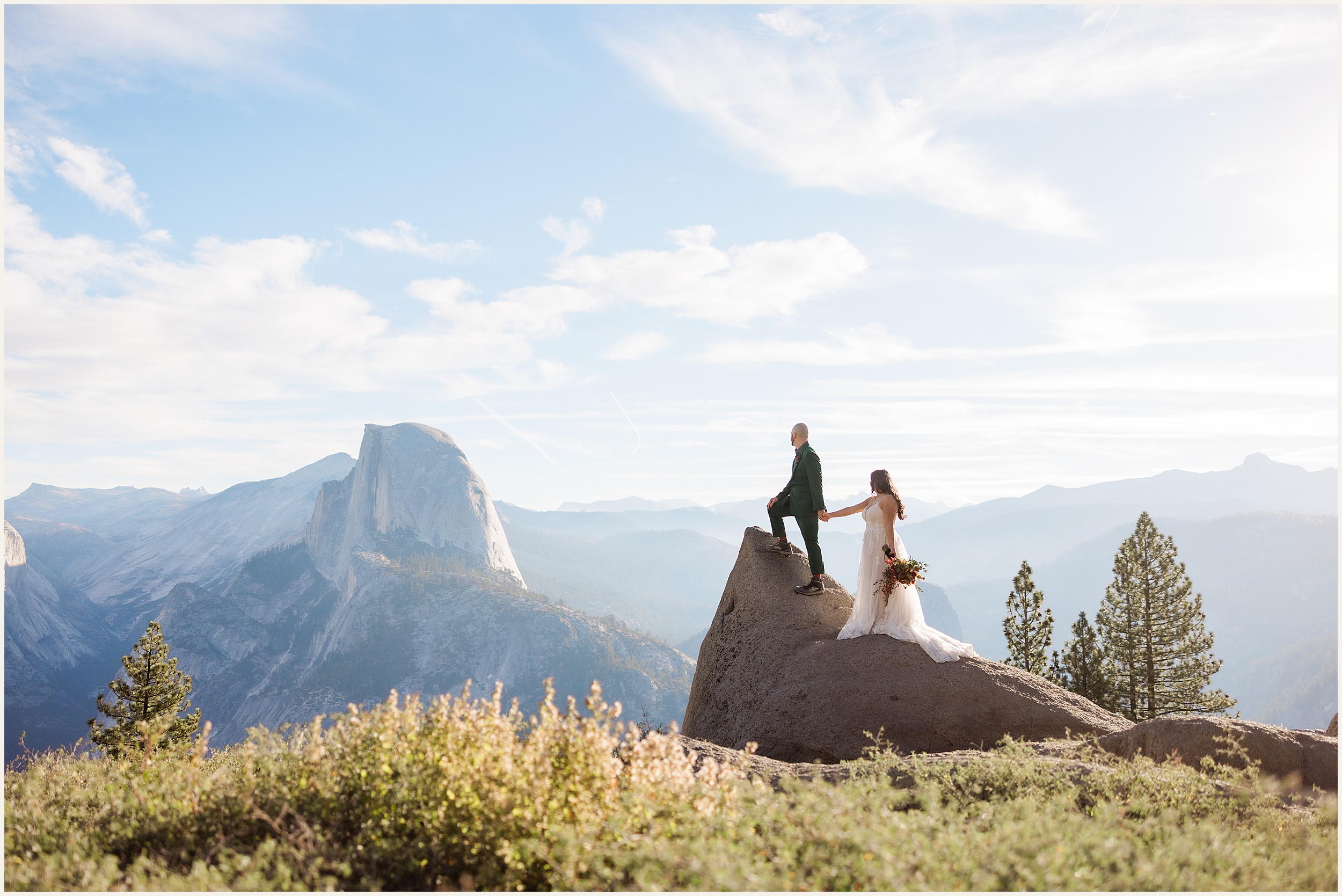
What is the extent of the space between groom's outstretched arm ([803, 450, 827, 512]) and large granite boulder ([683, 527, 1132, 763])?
191cm

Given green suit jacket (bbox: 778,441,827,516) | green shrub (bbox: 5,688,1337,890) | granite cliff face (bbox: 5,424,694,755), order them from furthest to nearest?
granite cliff face (bbox: 5,424,694,755), green suit jacket (bbox: 778,441,827,516), green shrub (bbox: 5,688,1337,890)

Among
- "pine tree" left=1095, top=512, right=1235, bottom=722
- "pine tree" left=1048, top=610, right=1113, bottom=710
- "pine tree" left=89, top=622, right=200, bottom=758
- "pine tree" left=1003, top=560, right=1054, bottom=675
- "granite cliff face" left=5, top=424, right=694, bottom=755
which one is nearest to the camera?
"pine tree" left=1003, top=560, right=1054, bottom=675

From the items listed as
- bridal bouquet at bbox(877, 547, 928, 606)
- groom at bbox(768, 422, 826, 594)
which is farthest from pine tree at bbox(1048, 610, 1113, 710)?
bridal bouquet at bbox(877, 547, 928, 606)

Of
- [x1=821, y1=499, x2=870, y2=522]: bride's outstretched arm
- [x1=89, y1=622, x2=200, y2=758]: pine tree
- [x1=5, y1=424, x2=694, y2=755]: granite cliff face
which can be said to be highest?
[x1=821, y1=499, x2=870, y2=522]: bride's outstretched arm

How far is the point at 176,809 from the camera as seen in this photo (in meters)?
5.45

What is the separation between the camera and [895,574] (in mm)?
11109

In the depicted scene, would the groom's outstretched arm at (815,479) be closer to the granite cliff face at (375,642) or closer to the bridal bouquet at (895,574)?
the bridal bouquet at (895,574)

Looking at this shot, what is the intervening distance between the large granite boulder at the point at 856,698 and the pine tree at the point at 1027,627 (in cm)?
2216

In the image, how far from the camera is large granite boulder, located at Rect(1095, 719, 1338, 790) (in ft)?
25.8

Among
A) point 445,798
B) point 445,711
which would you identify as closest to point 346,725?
point 445,711

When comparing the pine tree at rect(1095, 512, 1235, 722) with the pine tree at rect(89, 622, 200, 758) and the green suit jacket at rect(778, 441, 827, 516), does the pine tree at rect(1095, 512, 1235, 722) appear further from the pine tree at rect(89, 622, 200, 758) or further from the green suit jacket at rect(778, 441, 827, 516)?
the pine tree at rect(89, 622, 200, 758)

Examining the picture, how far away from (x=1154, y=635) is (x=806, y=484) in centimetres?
2850

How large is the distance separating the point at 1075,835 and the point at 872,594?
632 cm

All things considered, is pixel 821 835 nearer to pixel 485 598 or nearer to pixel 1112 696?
pixel 1112 696
